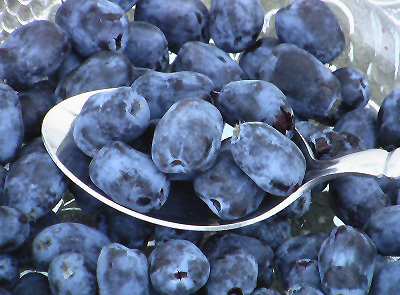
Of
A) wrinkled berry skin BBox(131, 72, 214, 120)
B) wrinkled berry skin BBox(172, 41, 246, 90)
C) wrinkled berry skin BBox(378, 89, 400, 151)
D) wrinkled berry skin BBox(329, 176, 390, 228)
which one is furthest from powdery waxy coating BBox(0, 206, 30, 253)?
wrinkled berry skin BBox(378, 89, 400, 151)

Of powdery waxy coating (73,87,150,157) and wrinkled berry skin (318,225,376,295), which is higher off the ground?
powdery waxy coating (73,87,150,157)

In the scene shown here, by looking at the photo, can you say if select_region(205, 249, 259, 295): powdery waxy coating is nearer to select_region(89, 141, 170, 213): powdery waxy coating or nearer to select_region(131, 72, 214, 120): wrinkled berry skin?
select_region(89, 141, 170, 213): powdery waxy coating

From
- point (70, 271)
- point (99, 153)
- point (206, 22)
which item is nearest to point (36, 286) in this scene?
point (70, 271)

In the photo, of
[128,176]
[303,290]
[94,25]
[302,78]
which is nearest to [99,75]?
[94,25]

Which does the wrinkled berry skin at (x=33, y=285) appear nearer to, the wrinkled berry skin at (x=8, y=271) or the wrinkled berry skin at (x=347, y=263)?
the wrinkled berry skin at (x=8, y=271)

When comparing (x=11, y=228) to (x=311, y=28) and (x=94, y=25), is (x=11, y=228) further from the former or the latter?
(x=311, y=28)

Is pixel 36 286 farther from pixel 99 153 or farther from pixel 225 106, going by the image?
pixel 225 106
